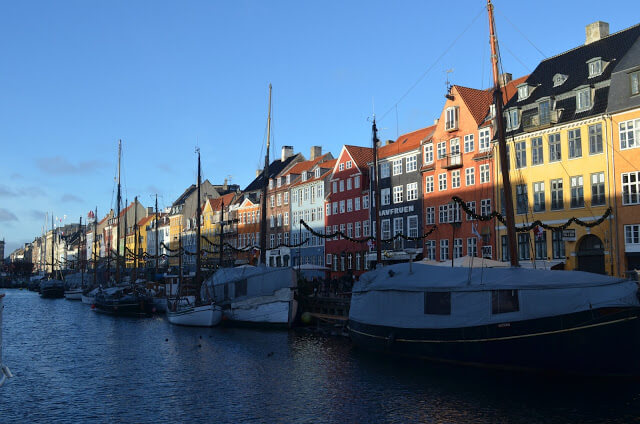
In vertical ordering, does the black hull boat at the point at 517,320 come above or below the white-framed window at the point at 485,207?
below

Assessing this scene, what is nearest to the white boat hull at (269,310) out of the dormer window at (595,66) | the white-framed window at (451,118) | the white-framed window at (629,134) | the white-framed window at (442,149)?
the white-framed window at (442,149)

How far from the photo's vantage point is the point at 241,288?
5034 centimetres

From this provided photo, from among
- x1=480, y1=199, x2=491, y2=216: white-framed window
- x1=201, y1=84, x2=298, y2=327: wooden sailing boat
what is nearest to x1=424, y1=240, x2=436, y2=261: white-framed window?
x1=480, y1=199, x2=491, y2=216: white-framed window

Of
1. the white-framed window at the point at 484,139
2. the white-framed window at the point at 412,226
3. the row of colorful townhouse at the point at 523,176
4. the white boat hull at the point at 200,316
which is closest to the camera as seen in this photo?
the row of colorful townhouse at the point at 523,176

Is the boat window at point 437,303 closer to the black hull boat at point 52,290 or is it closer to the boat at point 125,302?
the boat at point 125,302

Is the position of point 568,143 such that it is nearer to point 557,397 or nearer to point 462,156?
point 462,156

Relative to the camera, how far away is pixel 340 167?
2894 inches

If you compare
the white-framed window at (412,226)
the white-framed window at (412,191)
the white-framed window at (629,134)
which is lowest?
the white-framed window at (412,226)

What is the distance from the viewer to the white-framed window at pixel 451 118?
55.4 metres

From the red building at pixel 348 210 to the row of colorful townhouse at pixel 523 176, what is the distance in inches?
6.3

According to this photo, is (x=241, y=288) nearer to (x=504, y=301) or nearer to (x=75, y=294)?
(x=504, y=301)

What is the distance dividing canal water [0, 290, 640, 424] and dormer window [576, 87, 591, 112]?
2420cm

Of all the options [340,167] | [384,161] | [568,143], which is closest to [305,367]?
[568,143]

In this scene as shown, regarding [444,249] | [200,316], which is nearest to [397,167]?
[444,249]
